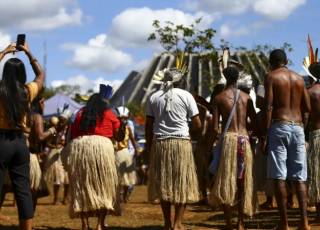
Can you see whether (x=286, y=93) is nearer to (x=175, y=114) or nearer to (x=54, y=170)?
(x=175, y=114)

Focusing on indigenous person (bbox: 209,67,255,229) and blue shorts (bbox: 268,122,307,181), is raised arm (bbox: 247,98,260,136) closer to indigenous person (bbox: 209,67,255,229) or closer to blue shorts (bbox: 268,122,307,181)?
indigenous person (bbox: 209,67,255,229)

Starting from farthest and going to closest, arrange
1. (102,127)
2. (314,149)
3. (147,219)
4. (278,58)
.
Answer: (147,219), (314,149), (102,127), (278,58)

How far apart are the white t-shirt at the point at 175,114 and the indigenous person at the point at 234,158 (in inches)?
15.0

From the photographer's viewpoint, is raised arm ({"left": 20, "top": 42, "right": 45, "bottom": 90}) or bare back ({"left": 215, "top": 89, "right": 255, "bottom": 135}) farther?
bare back ({"left": 215, "top": 89, "right": 255, "bottom": 135})

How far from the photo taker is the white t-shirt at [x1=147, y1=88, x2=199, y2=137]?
775cm

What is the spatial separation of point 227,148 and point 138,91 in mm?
41431

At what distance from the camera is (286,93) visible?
7105 millimetres

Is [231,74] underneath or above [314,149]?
above

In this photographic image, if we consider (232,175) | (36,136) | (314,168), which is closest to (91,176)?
(36,136)

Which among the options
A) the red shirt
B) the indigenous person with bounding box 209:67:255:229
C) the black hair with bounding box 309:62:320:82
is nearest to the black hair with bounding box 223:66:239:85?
the indigenous person with bounding box 209:67:255:229

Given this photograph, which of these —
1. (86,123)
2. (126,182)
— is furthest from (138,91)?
(86,123)

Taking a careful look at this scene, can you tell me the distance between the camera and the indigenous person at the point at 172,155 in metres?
7.65

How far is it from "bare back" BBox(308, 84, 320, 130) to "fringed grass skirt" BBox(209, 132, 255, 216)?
1.02 m

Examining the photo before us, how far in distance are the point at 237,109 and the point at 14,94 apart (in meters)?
2.55
